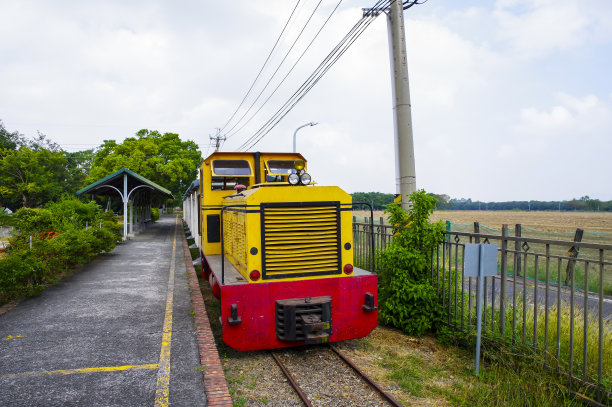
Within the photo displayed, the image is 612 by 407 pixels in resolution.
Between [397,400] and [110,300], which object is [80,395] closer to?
[397,400]

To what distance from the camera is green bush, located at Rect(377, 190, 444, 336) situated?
592 centimetres

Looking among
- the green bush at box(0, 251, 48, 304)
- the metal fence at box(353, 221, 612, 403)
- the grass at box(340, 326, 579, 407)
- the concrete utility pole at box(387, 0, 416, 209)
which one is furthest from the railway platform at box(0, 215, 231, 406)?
the concrete utility pole at box(387, 0, 416, 209)

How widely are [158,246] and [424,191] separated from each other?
13.7 metres

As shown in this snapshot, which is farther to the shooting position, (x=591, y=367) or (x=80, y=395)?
(x=591, y=367)

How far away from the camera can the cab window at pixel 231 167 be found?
7.25 meters

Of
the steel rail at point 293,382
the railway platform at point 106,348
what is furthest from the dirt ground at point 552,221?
the steel rail at point 293,382

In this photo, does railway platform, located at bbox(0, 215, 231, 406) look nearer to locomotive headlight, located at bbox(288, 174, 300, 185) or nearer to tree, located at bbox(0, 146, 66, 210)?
locomotive headlight, located at bbox(288, 174, 300, 185)

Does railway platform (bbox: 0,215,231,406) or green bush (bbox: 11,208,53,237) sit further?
green bush (bbox: 11,208,53,237)

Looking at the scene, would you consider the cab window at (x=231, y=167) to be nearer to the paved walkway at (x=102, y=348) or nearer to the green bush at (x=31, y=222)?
the paved walkway at (x=102, y=348)

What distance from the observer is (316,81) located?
10078 millimetres

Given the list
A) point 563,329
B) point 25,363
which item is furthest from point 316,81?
point 25,363

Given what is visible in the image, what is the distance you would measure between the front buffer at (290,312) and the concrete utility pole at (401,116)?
2.20 metres

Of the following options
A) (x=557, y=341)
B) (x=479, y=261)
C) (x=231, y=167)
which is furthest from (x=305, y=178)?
(x=557, y=341)

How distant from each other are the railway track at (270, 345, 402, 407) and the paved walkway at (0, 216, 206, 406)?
1.04m
